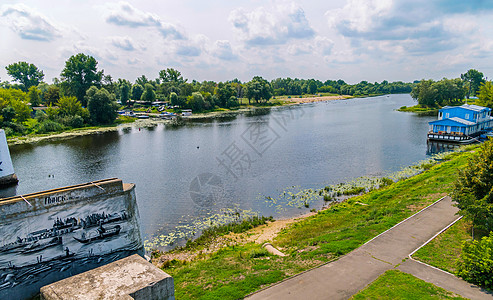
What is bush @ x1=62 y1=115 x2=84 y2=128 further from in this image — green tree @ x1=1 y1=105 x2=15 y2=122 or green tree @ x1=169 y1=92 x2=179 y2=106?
green tree @ x1=169 y1=92 x2=179 y2=106

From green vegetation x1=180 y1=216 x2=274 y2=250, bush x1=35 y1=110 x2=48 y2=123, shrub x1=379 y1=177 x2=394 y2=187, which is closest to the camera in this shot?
green vegetation x1=180 y1=216 x2=274 y2=250

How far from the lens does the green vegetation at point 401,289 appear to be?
11617 mm

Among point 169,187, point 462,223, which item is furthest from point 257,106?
point 462,223

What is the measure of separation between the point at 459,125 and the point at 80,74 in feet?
380

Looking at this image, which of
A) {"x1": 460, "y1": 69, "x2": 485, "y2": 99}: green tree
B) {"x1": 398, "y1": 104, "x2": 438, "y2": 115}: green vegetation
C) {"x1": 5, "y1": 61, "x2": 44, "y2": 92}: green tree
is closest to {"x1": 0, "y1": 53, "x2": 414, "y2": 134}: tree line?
{"x1": 5, "y1": 61, "x2": 44, "y2": 92}: green tree

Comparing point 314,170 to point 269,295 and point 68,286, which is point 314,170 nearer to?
point 269,295

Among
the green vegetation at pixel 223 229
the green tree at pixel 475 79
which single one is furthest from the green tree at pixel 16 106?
the green tree at pixel 475 79

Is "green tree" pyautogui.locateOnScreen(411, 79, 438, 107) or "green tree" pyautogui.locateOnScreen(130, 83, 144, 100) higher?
"green tree" pyautogui.locateOnScreen(130, 83, 144, 100)

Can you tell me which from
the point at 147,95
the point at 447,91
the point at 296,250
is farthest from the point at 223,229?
the point at 447,91

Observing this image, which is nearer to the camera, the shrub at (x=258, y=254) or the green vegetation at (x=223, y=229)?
the shrub at (x=258, y=254)

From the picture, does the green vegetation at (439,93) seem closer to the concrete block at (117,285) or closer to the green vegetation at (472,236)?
the green vegetation at (472,236)

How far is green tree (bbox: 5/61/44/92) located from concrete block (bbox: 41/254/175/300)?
168 metres

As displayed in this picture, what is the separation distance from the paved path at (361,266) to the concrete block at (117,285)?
13.0ft

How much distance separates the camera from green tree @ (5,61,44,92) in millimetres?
138000
